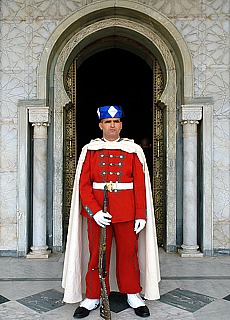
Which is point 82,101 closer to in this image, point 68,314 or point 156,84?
point 156,84

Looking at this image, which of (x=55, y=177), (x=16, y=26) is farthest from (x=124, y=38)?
(x=55, y=177)

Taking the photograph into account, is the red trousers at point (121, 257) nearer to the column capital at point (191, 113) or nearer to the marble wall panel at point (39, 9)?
the column capital at point (191, 113)

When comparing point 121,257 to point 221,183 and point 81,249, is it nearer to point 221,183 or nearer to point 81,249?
point 81,249

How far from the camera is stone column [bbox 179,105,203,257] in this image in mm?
4793

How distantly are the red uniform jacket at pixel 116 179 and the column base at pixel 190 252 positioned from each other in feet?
6.54

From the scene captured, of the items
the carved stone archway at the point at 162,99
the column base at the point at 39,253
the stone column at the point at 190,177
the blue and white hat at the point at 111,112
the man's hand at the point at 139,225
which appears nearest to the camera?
the man's hand at the point at 139,225

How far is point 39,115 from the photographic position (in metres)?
4.77

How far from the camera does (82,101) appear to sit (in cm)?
959

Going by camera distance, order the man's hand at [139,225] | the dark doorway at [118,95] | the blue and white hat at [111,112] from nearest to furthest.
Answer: the man's hand at [139,225] < the blue and white hat at [111,112] < the dark doorway at [118,95]

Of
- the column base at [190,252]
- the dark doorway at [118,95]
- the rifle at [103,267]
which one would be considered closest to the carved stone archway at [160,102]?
the column base at [190,252]

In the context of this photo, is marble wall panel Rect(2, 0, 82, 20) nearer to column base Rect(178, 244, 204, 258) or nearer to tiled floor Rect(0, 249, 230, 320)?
tiled floor Rect(0, 249, 230, 320)

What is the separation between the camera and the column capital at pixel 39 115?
4.77 metres

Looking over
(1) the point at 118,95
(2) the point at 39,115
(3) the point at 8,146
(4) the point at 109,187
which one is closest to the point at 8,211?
(3) the point at 8,146

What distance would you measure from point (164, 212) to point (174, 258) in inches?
27.1
